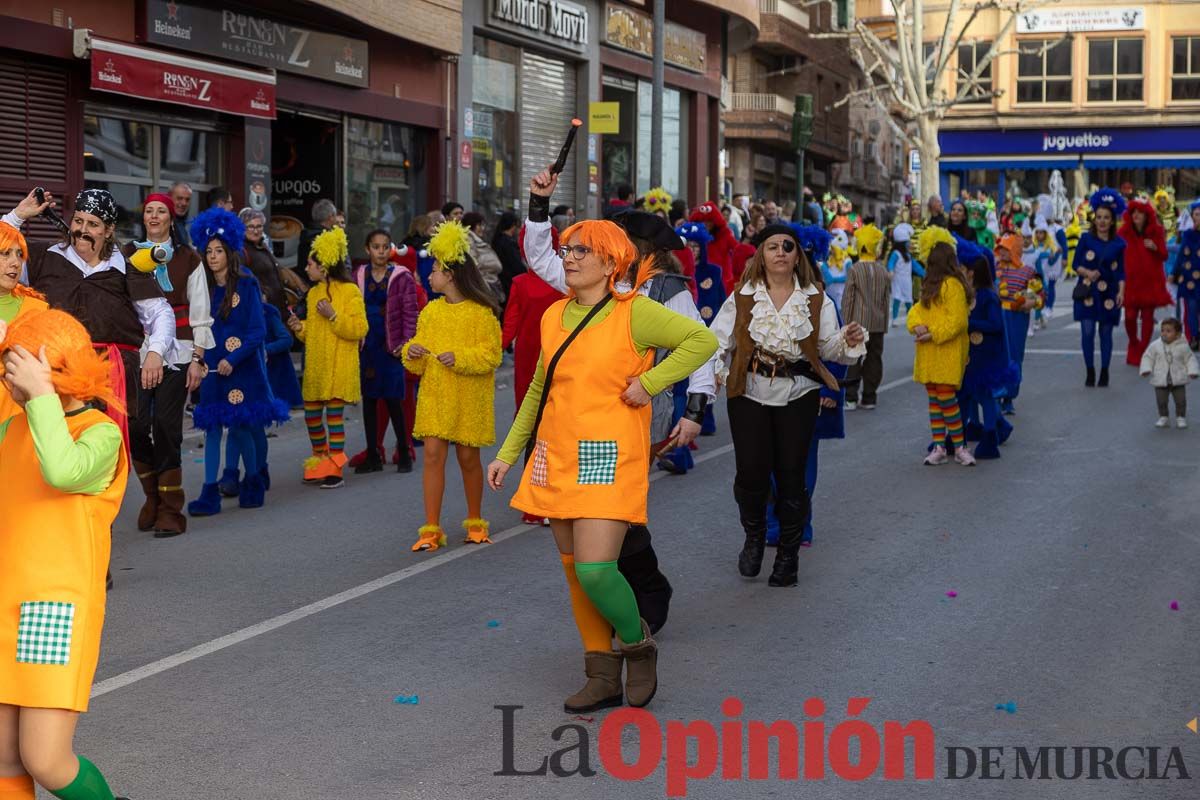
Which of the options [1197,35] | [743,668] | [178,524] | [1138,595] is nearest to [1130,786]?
[743,668]

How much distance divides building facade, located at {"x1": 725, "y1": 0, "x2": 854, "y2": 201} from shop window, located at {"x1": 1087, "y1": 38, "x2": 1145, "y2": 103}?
391 inches

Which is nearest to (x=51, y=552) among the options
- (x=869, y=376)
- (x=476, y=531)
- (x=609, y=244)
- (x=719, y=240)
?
(x=609, y=244)

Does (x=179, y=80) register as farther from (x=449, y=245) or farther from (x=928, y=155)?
(x=928, y=155)

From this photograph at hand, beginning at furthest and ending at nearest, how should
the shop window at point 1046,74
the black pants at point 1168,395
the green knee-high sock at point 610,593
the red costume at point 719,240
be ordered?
the shop window at point 1046,74 → the red costume at point 719,240 → the black pants at point 1168,395 → the green knee-high sock at point 610,593

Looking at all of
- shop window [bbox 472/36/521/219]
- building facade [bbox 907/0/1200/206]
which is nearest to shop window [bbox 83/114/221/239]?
shop window [bbox 472/36/521/219]

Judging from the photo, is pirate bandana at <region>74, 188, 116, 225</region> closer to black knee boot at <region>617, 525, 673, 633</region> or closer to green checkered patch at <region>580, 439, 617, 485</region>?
black knee boot at <region>617, 525, 673, 633</region>

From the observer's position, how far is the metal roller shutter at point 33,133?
1645cm

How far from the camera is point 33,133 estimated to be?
16812mm

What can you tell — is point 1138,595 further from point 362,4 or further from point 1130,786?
point 362,4

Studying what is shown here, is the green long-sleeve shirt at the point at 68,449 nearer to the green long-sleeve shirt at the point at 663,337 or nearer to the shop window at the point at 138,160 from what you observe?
the green long-sleeve shirt at the point at 663,337

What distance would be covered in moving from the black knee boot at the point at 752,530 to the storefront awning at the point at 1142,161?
5998 centimetres

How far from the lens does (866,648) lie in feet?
23.2

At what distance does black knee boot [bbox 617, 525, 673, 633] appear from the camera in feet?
22.2

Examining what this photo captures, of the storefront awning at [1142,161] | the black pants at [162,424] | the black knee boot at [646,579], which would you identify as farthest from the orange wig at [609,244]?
the storefront awning at [1142,161]
